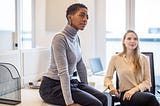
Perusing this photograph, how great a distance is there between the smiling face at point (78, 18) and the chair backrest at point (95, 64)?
1.60m

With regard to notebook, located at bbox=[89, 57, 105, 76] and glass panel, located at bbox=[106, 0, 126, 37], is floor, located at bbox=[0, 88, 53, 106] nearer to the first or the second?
notebook, located at bbox=[89, 57, 105, 76]

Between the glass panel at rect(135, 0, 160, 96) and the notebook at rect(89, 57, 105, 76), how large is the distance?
0.74 metres

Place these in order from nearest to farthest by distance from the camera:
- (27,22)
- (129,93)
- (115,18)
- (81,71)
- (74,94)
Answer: (74,94)
(81,71)
(129,93)
(27,22)
(115,18)

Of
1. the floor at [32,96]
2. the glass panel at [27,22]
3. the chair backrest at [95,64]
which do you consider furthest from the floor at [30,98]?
the chair backrest at [95,64]

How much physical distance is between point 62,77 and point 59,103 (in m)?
0.27

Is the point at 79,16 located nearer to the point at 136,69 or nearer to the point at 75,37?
the point at 75,37

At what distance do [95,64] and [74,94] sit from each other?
173cm

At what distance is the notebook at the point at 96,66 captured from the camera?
3746 mm

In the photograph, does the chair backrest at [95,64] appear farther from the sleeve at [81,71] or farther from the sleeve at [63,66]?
the sleeve at [63,66]

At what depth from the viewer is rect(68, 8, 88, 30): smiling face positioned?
216 cm

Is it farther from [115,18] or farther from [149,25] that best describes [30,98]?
[149,25]

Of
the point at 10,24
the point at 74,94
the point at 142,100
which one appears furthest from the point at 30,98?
the point at 142,100

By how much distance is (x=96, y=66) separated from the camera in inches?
151

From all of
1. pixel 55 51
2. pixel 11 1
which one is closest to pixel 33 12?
pixel 11 1
